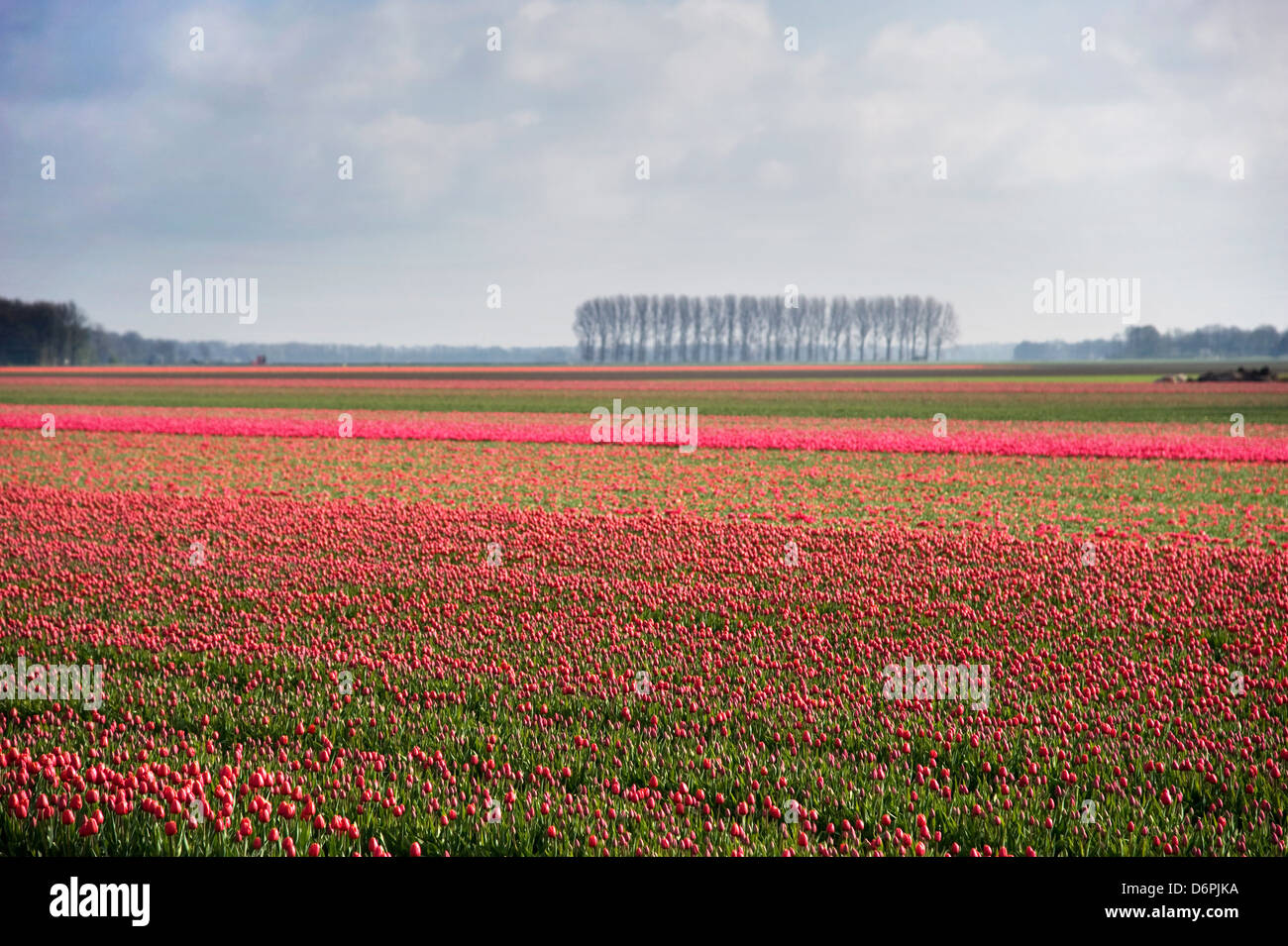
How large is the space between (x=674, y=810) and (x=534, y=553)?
7.96 metres

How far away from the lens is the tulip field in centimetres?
525

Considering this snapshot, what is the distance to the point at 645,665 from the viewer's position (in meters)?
8.16

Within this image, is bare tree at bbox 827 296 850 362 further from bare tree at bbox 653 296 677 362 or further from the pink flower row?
the pink flower row

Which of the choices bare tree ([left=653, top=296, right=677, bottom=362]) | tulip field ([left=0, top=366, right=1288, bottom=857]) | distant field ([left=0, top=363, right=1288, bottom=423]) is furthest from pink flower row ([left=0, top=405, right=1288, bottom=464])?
bare tree ([left=653, top=296, right=677, bottom=362])

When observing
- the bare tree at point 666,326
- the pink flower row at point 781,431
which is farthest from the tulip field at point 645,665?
the bare tree at point 666,326

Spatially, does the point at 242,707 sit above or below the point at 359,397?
below

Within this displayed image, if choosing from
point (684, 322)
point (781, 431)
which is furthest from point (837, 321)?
point (781, 431)

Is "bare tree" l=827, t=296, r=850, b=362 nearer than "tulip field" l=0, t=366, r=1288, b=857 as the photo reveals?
No

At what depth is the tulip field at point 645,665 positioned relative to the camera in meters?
5.25

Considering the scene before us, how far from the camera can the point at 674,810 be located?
5395 mm

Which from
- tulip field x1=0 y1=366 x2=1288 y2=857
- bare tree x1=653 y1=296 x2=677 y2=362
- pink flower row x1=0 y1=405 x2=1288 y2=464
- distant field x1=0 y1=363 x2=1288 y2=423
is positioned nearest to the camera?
tulip field x1=0 y1=366 x2=1288 y2=857

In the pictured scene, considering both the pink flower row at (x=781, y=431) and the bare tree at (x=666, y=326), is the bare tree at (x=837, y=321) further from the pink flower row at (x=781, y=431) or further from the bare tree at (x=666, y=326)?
the pink flower row at (x=781, y=431)

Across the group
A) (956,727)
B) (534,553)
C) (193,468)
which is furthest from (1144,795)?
(193,468)
